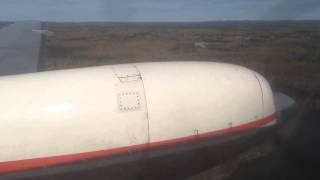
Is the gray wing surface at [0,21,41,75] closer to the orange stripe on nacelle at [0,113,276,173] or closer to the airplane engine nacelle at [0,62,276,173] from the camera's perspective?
the airplane engine nacelle at [0,62,276,173]

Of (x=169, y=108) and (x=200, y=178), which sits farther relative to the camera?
(x=200, y=178)

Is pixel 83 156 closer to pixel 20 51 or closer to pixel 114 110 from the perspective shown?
pixel 114 110

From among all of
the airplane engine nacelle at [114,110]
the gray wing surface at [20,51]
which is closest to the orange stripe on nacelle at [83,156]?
the airplane engine nacelle at [114,110]

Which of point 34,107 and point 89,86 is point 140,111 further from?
point 34,107

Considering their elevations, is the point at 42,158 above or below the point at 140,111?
below

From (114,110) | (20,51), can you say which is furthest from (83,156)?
(20,51)

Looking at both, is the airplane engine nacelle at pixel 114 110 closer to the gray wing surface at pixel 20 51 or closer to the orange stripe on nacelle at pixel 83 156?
the orange stripe on nacelle at pixel 83 156

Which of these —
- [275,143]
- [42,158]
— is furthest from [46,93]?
[275,143]

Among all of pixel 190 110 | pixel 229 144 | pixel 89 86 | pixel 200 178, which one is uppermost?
pixel 89 86
